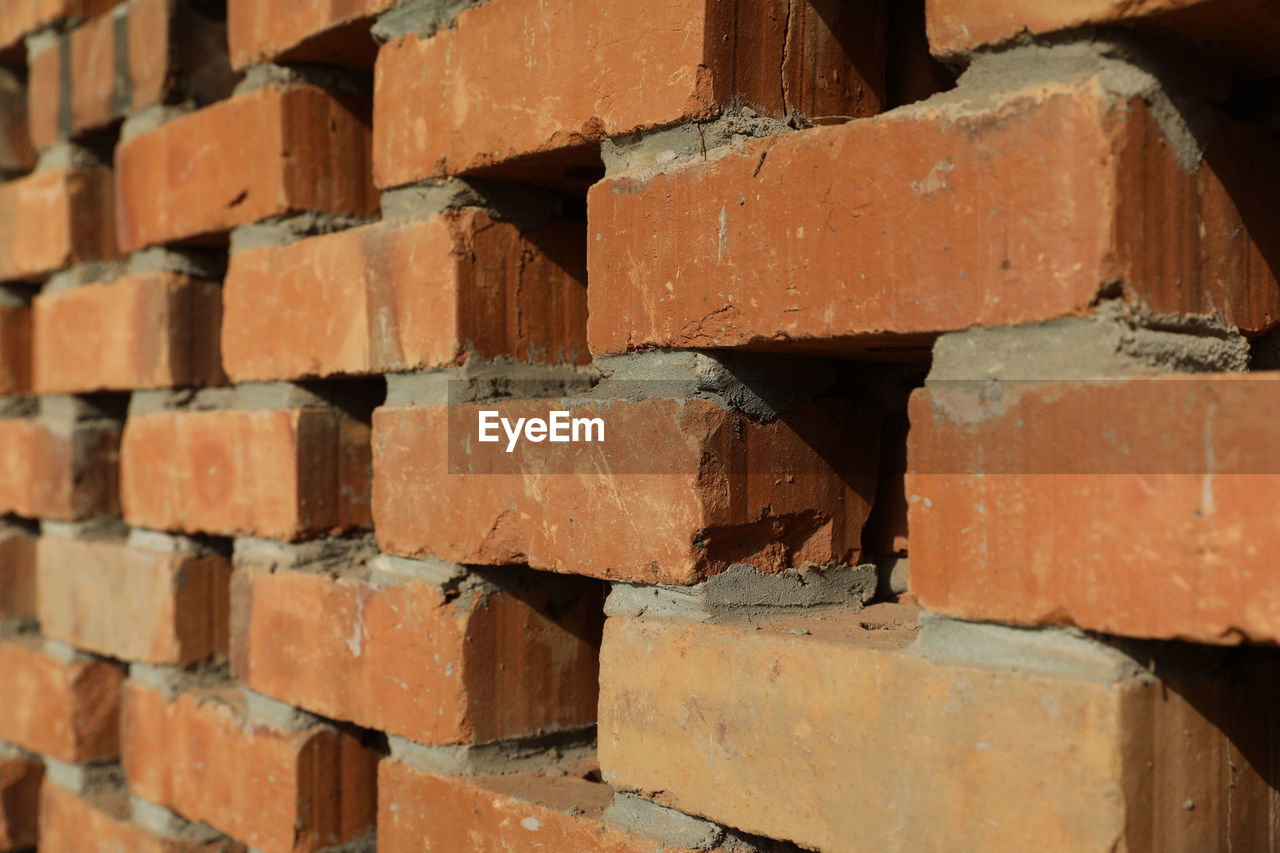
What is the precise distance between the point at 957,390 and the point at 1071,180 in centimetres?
18

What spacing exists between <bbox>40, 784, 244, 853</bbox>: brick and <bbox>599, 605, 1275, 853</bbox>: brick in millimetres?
1036

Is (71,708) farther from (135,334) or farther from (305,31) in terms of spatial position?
(305,31)

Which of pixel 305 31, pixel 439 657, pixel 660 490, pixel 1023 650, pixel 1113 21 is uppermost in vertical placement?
pixel 305 31

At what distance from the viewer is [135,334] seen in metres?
1.93

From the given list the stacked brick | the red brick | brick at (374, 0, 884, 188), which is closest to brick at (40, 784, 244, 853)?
the stacked brick

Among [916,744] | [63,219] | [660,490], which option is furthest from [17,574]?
[916,744]

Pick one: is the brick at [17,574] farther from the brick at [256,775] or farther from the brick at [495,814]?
the brick at [495,814]

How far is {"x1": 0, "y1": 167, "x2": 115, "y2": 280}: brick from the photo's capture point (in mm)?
2125

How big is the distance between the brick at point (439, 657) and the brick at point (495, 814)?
0.06m

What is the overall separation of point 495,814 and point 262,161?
3.15ft

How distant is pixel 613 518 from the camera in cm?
113

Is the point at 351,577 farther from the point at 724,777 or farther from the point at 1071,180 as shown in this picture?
the point at 1071,180

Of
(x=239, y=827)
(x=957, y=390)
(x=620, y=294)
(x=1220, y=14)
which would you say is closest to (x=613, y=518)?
(x=620, y=294)

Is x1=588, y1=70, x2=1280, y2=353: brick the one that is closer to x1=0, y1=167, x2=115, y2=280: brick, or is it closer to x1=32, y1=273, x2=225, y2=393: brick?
x1=32, y1=273, x2=225, y2=393: brick
